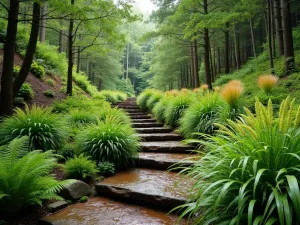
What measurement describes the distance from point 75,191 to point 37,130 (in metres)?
1.65

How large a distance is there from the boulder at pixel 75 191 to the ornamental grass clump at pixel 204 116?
2535 millimetres

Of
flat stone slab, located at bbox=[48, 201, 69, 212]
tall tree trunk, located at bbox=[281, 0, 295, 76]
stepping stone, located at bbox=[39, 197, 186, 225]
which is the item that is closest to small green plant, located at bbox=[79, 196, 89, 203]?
stepping stone, located at bbox=[39, 197, 186, 225]

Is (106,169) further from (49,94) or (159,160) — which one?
(49,94)

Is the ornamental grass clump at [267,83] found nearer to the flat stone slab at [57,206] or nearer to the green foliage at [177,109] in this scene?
the green foliage at [177,109]

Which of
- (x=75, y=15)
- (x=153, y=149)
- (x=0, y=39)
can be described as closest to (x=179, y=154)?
(x=153, y=149)

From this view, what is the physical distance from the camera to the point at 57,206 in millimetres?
3031

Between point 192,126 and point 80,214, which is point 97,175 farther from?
point 192,126

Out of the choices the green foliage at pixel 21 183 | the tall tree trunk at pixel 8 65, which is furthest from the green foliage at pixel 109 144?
the tall tree trunk at pixel 8 65

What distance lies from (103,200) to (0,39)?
934 cm

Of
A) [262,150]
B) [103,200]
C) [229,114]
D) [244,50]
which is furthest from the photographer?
[244,50]

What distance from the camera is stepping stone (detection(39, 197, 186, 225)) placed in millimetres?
2623

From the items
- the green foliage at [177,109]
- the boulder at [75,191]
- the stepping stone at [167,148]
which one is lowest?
the boulder at [75,191]

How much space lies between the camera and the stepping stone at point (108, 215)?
2.62m

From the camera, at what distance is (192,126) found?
5.30 metres
